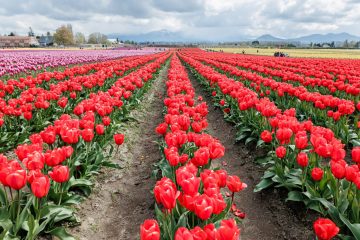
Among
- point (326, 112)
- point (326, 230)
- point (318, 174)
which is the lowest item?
point (326, 112)

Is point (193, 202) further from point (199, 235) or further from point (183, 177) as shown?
point (199, 235)

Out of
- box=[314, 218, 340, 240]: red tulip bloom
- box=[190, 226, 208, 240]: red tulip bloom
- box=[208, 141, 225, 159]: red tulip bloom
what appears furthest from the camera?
box=[208, 141, 225, 159]: red tulip bloom

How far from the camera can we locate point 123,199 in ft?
17.8

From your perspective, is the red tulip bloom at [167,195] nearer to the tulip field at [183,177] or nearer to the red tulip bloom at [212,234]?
the tulip field at [183,177]

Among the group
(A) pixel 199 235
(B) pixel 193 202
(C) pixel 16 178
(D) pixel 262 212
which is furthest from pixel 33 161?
(D) pixel 262 212

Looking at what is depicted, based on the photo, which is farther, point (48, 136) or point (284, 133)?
point (284, 133)

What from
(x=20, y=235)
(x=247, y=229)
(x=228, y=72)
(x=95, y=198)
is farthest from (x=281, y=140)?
(x=228, y=72)

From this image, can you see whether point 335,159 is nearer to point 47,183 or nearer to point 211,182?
point 211,182

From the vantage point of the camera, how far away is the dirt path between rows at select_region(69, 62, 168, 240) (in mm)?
4457

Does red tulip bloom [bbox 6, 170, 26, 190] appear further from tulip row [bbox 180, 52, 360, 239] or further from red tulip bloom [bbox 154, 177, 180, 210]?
tulip row [bbox 180, 52, 360, 239]

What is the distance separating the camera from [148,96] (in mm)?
14945

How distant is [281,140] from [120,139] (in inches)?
100

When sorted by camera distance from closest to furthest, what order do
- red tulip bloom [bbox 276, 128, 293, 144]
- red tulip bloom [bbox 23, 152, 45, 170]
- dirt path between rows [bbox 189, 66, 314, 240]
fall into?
red tulip bloom [bbox 23, 152, 45, 170], dirt path between rows [bbox 189, 66, 314, 240], red tulip bloom [bbox 276, 128, 293, 144]

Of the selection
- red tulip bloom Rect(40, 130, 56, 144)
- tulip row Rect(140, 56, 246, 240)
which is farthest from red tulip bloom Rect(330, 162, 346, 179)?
red tulip bloom Rect(40, 130, 56, 144)
